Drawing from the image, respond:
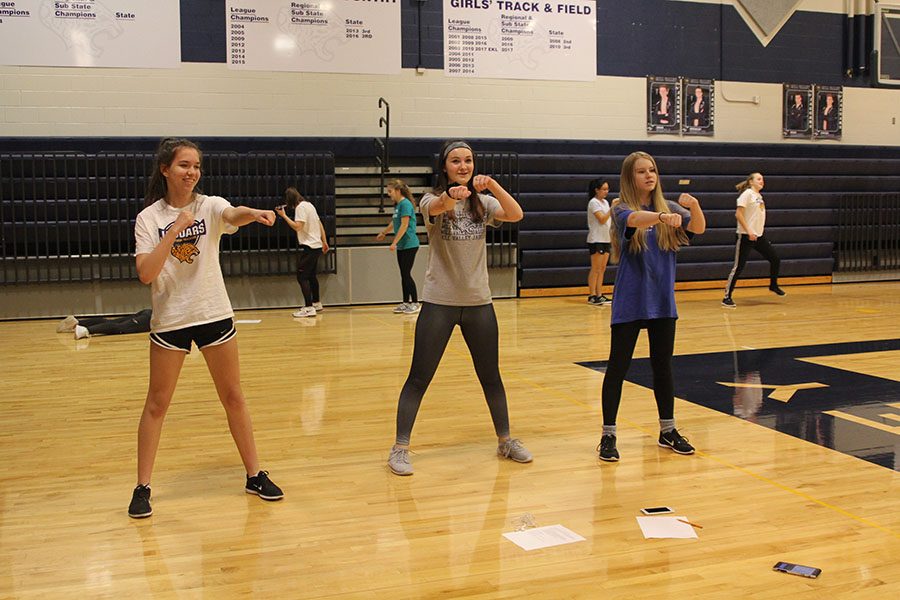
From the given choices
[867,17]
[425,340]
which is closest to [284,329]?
[425,340]

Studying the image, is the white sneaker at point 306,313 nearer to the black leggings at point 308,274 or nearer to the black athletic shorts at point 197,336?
the black leggings at point 308,274

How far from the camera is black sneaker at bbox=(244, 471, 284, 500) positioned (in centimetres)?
404

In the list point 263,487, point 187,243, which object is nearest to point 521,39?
point 187,243

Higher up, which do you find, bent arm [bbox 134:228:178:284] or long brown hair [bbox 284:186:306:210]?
long brown hair [bbox 284:186:306:210]

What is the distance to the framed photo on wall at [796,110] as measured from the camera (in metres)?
14.8

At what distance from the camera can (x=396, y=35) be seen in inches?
496

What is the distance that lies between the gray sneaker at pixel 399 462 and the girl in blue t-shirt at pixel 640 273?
1.00 m

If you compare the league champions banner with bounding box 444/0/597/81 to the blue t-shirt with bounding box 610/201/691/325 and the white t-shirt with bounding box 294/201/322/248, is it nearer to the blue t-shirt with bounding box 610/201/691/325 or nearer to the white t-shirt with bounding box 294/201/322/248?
the white t-shirt with bounding box 294/201/322/248

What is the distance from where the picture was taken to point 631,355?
4.57 meters

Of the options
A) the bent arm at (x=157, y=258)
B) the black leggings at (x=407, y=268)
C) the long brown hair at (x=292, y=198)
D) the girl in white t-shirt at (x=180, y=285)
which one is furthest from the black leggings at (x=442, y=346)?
the black leggings at (x=407, y=268)

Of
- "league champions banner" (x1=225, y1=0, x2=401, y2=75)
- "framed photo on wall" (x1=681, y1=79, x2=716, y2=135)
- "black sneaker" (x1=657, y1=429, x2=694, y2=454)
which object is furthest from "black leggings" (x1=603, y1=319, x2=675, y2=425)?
"framed photo on wall" (x1=681, y1=79, x2=716, y2=135)

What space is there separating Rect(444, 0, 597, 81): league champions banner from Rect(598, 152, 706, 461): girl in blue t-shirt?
8.78 m

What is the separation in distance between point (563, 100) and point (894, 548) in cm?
1088

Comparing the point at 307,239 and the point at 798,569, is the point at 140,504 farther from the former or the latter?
the point at 307,239
